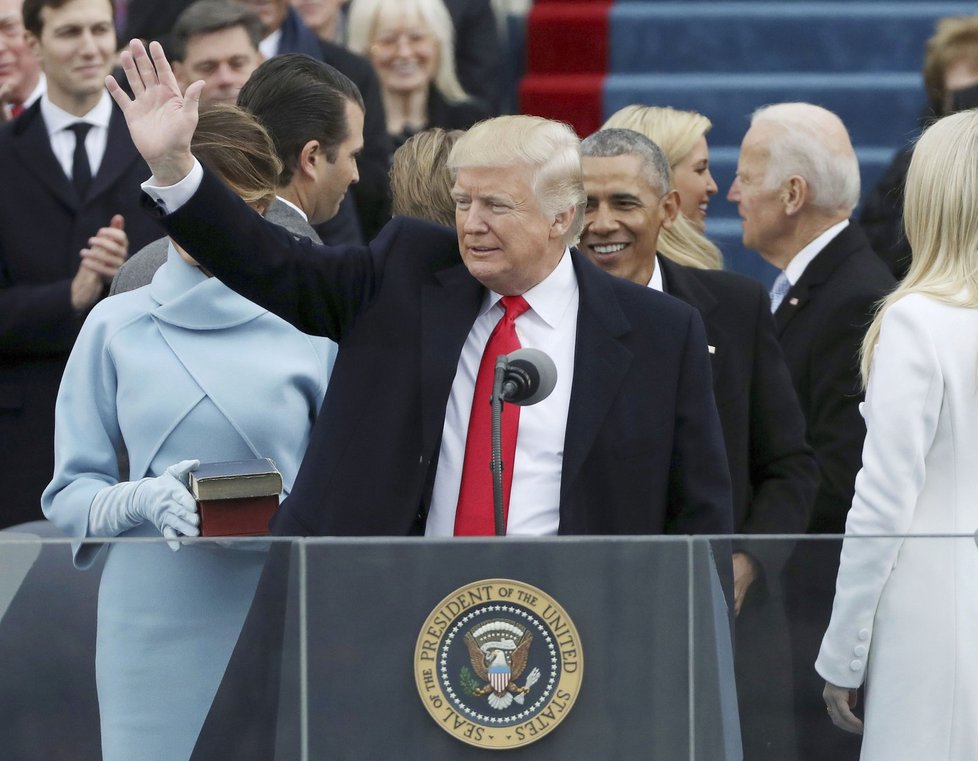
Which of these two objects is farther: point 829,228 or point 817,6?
point 817,6

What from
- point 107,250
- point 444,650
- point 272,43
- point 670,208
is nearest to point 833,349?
point 670,208

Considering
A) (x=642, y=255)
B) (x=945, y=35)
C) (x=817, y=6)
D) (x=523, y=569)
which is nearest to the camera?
(x=523, y=569)

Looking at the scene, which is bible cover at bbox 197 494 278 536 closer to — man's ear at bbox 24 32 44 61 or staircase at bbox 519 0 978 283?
man's ear at bbox 24 32 44 61

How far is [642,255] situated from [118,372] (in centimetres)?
133

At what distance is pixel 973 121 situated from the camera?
301cm

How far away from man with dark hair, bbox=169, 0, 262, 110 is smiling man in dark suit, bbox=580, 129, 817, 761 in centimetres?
134

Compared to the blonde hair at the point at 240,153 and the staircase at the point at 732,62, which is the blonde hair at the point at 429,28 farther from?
the blonde hair at the point at 240,153

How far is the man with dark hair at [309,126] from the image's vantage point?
394cm

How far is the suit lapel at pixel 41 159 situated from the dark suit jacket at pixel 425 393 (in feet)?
6.25

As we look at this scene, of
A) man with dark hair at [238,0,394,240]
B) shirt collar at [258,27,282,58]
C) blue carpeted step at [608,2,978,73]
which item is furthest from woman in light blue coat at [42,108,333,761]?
blue carpeted step at [608,2,978,73]

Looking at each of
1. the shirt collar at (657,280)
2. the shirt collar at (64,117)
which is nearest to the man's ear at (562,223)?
the shirt collar at (657,280)

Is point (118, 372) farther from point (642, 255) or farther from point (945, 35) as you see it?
point (945, 35)

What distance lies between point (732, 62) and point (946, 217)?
542 cm

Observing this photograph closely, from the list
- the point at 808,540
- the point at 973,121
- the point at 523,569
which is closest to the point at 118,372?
the point at 523,569
